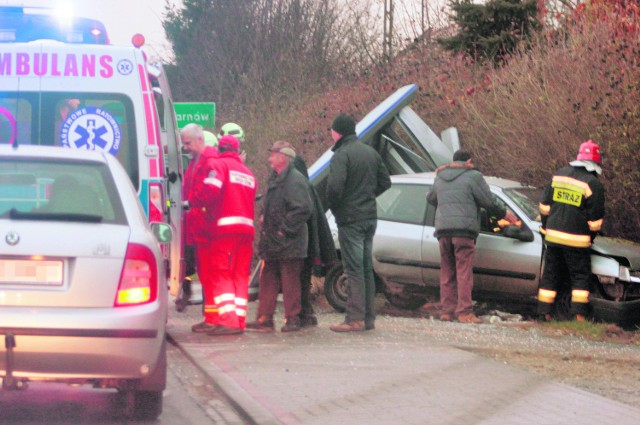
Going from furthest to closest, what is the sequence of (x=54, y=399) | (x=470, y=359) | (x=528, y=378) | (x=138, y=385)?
(x=470, y=359) → (x=528, y=378) → (x=54, y=399) → (x=138, y=385)

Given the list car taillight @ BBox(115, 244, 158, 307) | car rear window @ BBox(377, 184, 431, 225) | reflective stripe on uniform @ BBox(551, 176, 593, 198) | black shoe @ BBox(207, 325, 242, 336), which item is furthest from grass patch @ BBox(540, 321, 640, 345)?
car taillight @ BBox(115, 244, 158, 307)

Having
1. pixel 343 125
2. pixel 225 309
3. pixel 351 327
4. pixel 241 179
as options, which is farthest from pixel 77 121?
pixel 351 327

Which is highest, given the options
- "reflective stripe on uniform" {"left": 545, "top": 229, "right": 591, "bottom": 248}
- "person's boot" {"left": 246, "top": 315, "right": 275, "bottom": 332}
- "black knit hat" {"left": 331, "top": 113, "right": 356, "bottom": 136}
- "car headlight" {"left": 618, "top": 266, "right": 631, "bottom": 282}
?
"black knit hat" {"left": 331, "top": 113, "right": 356, "bottom": 136}

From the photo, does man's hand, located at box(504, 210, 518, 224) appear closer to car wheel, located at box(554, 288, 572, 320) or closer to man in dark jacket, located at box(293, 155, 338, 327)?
car wheel, located at box(554, 288, 572, 320)

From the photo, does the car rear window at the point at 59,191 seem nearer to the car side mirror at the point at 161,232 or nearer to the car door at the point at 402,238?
the car side mirror at the point at 161,232

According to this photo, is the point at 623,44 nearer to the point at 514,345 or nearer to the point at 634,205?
the point at 634,205

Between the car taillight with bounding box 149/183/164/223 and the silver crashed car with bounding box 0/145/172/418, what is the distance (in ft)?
9.81

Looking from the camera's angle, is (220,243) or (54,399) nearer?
(54,399)

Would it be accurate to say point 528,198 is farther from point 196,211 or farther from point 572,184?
point 196,211

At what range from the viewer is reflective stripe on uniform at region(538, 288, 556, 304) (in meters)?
12.4

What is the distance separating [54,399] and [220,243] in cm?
310

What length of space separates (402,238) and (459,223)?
4.15ft

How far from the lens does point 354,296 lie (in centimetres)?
1122

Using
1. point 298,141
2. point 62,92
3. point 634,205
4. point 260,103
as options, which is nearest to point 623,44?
point 634,205
